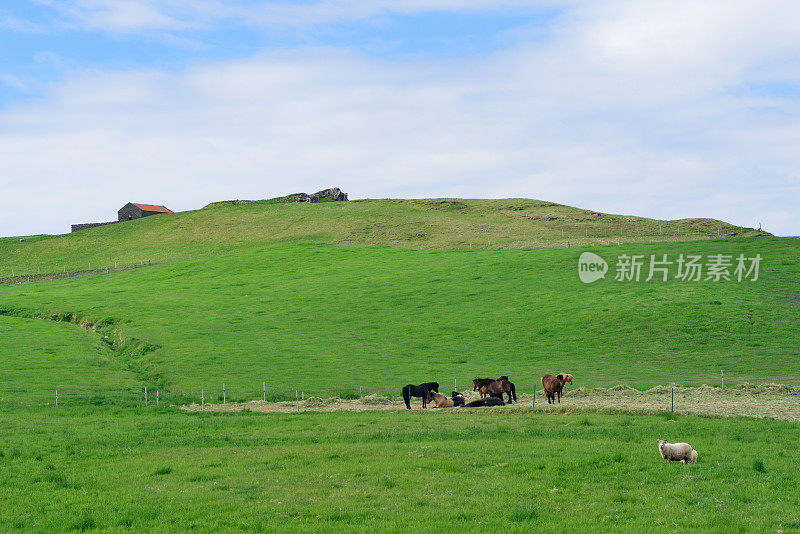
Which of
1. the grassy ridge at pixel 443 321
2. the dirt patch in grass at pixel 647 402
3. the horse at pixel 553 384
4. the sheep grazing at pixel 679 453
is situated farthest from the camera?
the grassy ridge at pixel 443 321

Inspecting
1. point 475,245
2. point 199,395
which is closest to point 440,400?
point 199,395

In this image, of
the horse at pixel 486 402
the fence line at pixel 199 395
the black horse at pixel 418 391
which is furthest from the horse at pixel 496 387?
the black horse at pixel 418 391

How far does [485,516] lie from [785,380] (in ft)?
91.4

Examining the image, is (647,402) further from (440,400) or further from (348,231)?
(348,231)

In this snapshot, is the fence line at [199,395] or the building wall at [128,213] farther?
the building wall at [128,213]

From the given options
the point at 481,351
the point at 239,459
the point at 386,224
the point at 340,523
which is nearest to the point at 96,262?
the point at 386,224

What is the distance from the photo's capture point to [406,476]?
17.5 metres

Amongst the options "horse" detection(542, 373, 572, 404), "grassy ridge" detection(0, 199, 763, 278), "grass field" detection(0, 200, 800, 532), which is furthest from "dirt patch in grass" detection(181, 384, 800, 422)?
"grassy ridge" detection(0, 199, 763, 278)

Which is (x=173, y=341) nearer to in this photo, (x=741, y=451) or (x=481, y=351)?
(x=481, y=351)

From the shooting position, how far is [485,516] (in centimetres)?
Result: 1389

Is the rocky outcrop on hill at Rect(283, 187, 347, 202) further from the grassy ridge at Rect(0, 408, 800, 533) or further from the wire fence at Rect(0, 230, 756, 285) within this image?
the grassy ridge at Rect(0, 408, 800, 533)

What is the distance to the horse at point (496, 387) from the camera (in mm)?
34125

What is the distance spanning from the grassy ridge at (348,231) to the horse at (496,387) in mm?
59419

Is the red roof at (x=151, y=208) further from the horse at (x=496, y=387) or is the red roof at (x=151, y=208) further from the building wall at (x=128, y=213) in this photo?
the horse at (x=496, y=387)
